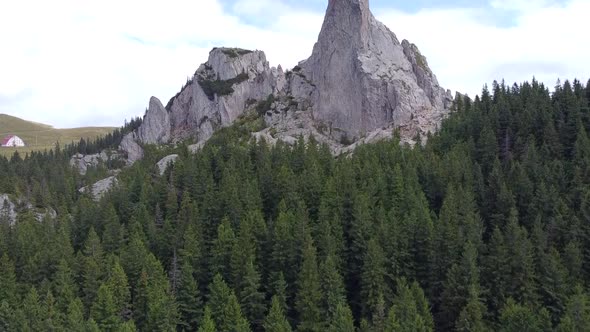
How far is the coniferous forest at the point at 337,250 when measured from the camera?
210 feet

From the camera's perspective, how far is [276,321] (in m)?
61.3

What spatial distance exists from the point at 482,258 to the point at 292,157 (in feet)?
177

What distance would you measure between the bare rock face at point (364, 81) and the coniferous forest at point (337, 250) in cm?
5231

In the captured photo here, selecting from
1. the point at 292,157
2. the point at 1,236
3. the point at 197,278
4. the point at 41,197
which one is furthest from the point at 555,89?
the point at 41,197

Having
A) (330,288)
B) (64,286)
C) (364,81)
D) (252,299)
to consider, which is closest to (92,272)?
(64,286)

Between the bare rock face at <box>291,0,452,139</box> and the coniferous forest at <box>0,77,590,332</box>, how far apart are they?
52314 millimetres

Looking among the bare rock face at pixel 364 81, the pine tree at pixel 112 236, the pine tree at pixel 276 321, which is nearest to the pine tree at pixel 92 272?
the pine tree at pixel 112 236

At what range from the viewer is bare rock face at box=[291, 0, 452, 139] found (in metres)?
165

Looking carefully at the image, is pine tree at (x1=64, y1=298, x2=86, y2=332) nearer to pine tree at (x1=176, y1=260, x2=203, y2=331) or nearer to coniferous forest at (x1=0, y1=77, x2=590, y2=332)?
coniferous forest at (x1=0, y1=77, x2=590, y2=332)

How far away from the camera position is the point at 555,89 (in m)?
132

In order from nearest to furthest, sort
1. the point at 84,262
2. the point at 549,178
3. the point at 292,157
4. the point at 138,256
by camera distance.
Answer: the point at 138,256 < the point at 84,262 < the point at 549,178 < the point at 292,157

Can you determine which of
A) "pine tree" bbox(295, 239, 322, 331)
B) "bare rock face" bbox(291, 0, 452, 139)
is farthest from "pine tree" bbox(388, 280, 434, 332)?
"bare rock face" bbox(291, 0, 452, 139)

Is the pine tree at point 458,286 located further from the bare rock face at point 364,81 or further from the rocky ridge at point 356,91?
the bare rock face at point 364,81

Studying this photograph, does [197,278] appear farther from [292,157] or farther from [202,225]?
[292,157]
